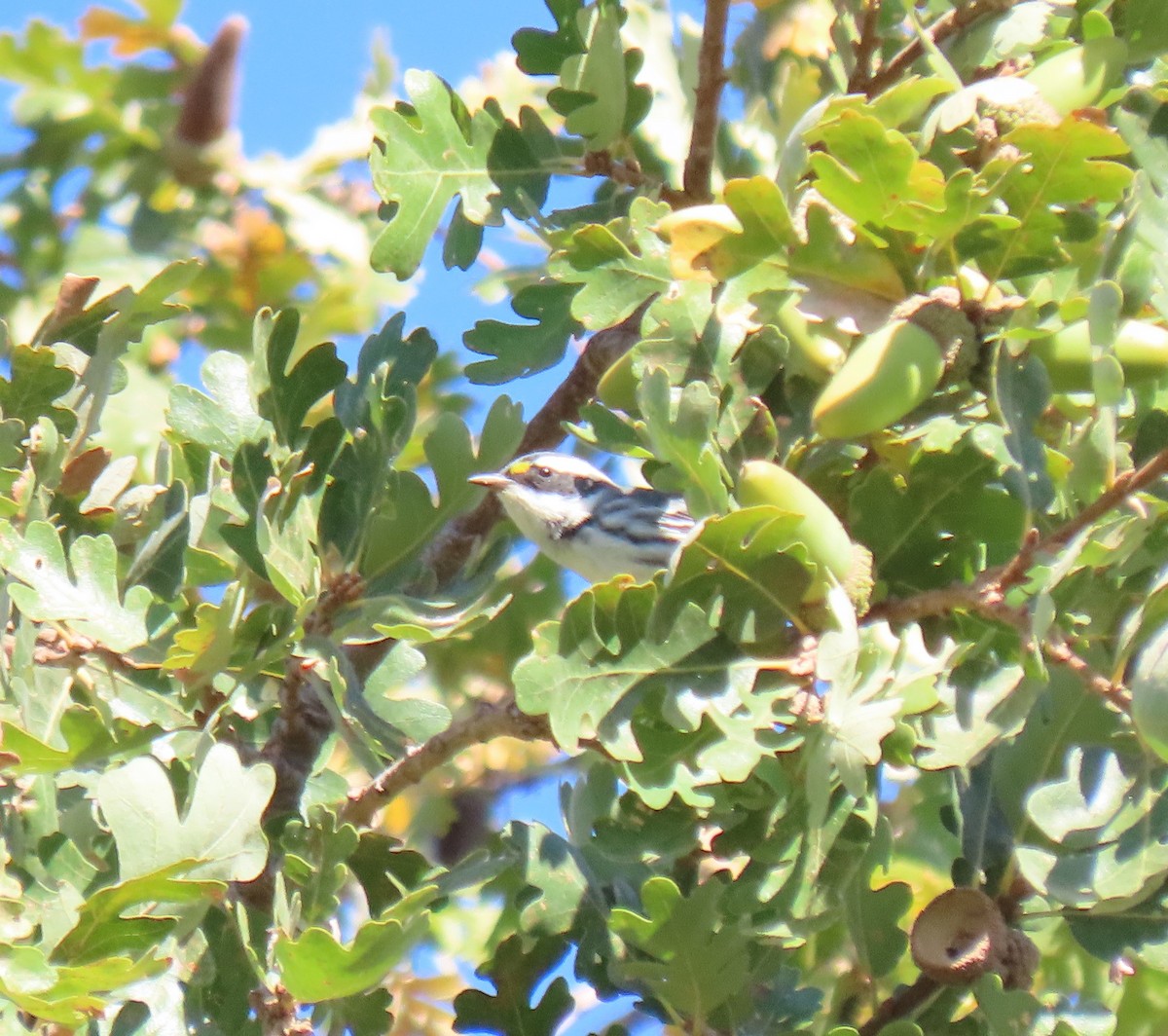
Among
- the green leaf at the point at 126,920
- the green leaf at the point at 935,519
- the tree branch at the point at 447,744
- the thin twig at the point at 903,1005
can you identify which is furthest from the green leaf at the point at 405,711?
the thin twig at the point at 903,1005

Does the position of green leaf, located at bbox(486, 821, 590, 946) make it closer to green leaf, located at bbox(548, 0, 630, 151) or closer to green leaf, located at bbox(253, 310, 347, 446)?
green leaf, located at bbox(253, 310, 347, 446)

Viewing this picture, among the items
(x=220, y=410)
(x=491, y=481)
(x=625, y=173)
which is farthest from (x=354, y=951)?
(x=625, y=173)

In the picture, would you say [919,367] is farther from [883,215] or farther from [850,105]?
[850,105]

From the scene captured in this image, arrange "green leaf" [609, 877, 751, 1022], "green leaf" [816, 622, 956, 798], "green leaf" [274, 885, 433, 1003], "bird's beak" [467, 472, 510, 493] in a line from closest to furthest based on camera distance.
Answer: "green leaf" [816, 622, 956, 798], "green leaf" [274, 885, 433, 1003], "green leaf" [609, 877, 751, 1022], "bird's beak" [467, 472, 510, 493]

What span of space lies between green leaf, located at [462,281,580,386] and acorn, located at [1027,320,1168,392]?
3.15ft

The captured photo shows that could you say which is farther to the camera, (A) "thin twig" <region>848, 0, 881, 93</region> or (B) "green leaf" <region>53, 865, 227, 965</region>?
(A) "thin twig" <region>848, 0, 881, 93</region>

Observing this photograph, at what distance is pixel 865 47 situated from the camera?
118 inches

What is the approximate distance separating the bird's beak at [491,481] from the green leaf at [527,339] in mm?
180

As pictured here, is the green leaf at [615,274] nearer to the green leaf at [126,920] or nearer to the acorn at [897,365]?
the acorn at [897,365]

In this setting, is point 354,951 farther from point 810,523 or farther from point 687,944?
point 810,523

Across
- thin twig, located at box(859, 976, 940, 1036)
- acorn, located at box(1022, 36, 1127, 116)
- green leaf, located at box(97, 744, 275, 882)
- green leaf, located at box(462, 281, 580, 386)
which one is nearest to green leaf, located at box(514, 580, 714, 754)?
green leaf, located at box(97, 744, 275, 882)

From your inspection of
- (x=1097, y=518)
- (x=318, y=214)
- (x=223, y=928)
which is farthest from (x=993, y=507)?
(x=318, y=214)

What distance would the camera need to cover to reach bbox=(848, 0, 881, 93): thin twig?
117 inches

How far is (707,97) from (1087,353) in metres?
1.08
